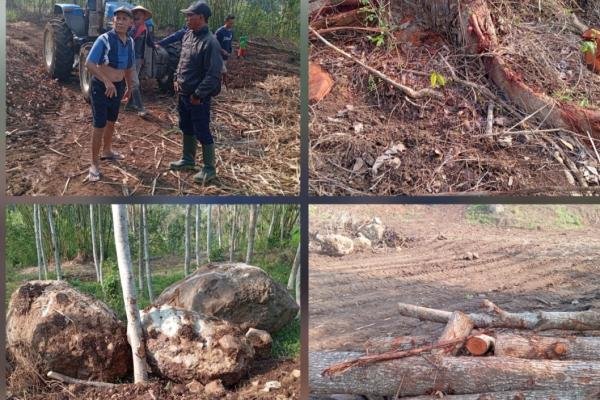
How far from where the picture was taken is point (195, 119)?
365 centimetres

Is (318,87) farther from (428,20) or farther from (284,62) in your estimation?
(428,20)

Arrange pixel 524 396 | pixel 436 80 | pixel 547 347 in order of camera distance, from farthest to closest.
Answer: pixel 436 80 < pixel 547 347 < pixel 524 396

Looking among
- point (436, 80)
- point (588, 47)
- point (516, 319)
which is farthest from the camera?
point (588, 47)

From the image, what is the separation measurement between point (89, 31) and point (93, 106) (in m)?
0.49

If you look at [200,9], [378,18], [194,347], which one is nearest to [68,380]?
[194,347]

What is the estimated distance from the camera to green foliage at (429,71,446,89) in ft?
12.8

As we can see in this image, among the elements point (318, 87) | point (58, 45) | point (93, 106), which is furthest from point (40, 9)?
point (318, 87)

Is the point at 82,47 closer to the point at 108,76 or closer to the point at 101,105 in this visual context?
the point at 108,76

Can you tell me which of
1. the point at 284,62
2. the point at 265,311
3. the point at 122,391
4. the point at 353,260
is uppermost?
the point at 284,62

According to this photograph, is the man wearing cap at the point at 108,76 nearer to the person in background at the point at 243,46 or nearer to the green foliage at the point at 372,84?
the person in background at the point at 243,46

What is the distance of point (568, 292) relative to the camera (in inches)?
155

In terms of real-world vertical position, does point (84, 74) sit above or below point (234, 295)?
above

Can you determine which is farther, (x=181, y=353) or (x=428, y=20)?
(x=428, y=20)

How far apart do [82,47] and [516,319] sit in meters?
3.23
